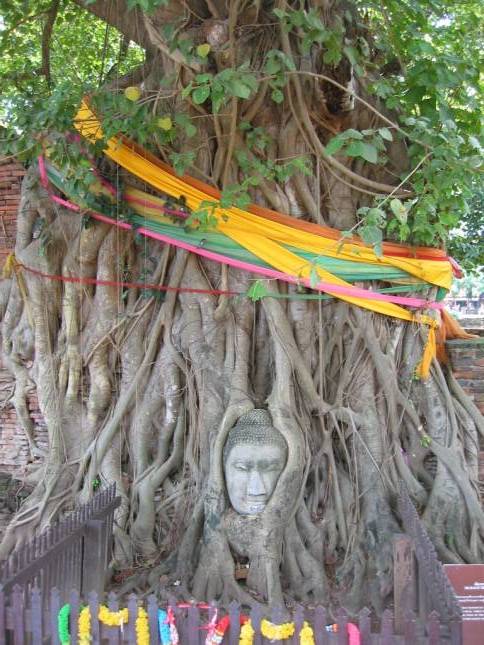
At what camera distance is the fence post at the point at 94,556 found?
3371 millimetres

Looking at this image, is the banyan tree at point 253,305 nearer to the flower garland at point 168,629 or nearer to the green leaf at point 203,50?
the green leaf at point 203,50

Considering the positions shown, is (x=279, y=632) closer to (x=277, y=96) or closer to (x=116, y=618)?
(x=116, y=618)

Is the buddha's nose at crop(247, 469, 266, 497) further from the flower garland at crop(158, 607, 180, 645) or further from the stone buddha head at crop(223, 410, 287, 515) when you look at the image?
the flower garland at crop(158, 607, 180, 645)

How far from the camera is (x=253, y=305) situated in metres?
4.32

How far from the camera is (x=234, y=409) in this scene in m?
4.02

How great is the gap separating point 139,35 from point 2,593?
11.4 ft

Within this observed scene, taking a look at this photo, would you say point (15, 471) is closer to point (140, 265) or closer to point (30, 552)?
point (140, 265)

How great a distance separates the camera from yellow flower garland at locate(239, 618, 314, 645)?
2369mm

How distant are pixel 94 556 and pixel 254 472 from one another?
3.17 feet

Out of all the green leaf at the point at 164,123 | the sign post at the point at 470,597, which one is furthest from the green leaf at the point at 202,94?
the sign post at the point at 470,597

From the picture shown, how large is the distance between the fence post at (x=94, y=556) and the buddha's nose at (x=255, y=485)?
0.83m

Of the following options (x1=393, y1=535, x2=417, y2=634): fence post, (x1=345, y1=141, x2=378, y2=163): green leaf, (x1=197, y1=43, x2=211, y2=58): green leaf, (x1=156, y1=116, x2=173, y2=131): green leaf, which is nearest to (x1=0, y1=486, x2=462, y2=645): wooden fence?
(x1=393, y1=535, x2=417, y2=634): fence post

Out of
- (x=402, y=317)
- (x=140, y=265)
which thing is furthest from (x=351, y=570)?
(x=140, y=265)

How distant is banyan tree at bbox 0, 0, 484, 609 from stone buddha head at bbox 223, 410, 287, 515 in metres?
0.01
